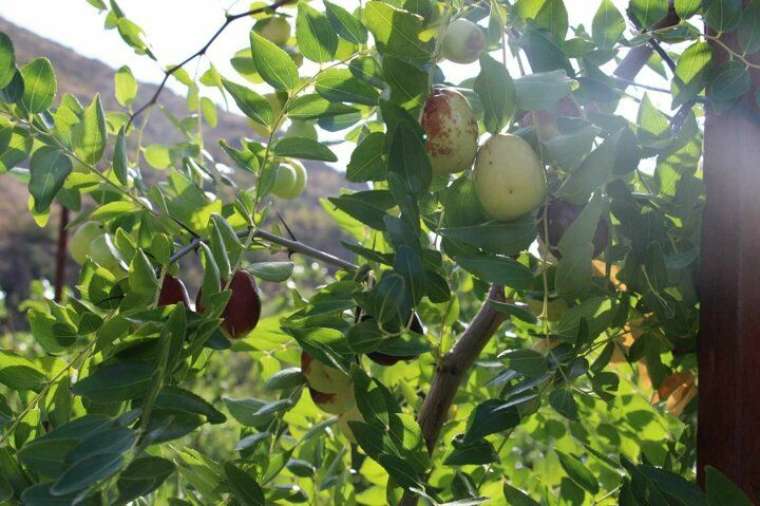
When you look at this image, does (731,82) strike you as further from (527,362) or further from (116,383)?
(116,383)

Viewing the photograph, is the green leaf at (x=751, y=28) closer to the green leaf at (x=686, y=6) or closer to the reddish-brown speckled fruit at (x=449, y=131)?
the green leaf at (x=686, y=6)

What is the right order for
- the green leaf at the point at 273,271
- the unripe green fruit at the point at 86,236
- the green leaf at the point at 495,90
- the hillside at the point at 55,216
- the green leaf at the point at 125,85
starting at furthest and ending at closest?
the hillside at the point at 55,216, the green leaf at the point at 125,85, the unripe green fruit at the point at 86,236, the green leaf at the point at 273,271, the green leaf at the point at 495,90

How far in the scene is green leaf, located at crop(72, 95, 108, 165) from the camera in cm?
69

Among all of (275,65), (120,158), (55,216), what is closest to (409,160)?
(275,65)

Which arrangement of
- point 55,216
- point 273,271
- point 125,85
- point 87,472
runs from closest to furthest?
point 87,472 < point 273,271 < point 125,85 < point 55,216

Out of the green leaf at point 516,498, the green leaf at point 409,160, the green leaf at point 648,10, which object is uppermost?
the green leaf at point 648,10

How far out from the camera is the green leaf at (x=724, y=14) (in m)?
0.63

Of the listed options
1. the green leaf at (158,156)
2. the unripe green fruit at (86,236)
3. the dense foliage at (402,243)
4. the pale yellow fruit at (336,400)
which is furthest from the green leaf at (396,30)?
the green leaf at (158,156)

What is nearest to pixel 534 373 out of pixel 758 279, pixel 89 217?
pixel 758 279

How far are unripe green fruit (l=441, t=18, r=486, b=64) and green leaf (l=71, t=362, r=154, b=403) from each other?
0.90ft

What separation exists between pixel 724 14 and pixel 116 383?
438 mm

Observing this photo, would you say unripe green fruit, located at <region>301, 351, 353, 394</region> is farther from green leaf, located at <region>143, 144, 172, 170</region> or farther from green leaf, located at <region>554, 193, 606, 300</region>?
green leaf, located at <region>143, 144, 172, 170</region>

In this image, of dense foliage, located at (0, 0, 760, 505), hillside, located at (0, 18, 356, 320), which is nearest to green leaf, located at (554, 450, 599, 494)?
dense foliage, located at (0, 0, 760, 505)

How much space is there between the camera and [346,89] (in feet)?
2.11
